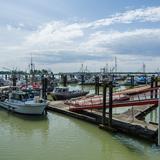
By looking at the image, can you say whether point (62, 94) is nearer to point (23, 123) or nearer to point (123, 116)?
point (23, 123)

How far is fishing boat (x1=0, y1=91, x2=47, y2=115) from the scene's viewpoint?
128 feet

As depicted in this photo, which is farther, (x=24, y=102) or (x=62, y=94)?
(x=62, y=94)

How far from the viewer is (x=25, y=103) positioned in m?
39.8

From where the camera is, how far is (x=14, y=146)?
26.8 metres

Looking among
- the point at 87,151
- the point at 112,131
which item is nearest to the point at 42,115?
the point at 112,131

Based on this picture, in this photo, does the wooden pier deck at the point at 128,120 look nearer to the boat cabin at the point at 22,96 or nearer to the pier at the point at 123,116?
the pier at the point at 123,116

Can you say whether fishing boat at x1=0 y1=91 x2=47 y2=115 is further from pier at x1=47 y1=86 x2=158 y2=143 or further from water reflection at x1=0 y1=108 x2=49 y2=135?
pier at x1=47 y1=86 x2=158 y2=143

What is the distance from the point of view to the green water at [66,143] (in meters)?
24.4

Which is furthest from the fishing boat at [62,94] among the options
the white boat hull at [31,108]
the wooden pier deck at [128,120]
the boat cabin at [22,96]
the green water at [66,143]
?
the green water at [66,143]

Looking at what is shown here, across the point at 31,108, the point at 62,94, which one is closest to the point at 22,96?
the point at 31,108

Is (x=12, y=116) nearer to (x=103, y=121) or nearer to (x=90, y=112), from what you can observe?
(x=90, y=112)

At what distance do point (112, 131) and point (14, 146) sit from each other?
8.26m

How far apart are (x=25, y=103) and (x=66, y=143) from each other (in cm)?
1355

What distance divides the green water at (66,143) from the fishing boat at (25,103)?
3266 millimetres
